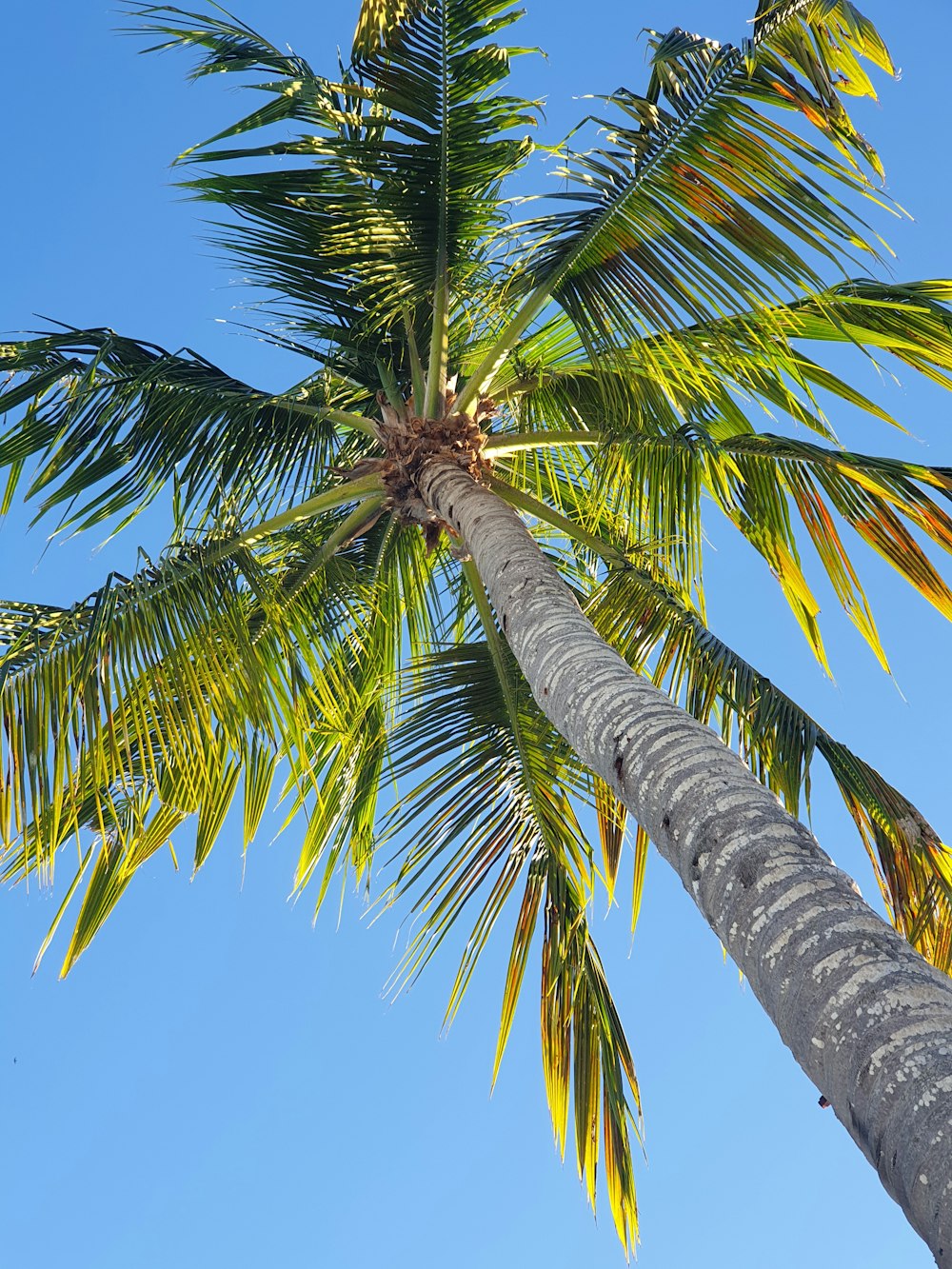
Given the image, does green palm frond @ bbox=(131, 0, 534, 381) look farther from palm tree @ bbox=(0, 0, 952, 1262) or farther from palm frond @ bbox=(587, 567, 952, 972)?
palm frond @ bbox=(587, 567, 952, 972)

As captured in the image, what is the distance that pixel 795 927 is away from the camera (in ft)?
6.52

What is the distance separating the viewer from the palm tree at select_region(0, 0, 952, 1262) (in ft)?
14.4

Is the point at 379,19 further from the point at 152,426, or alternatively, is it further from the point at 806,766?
the point at 806,766

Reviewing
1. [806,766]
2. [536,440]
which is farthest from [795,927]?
[536,440]

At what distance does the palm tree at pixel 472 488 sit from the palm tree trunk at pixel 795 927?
Result: 0.12 m

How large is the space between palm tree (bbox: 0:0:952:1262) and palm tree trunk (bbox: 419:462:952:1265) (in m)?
0.12

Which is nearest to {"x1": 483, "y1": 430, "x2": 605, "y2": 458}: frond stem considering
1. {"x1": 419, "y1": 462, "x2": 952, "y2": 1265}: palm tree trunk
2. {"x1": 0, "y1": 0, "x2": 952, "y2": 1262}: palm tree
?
{"x1": 0, "y1": 0, "x2": 952, "y2": 1262}: palm tree

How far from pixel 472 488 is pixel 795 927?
3.06 metres

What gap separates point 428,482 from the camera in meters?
5.00

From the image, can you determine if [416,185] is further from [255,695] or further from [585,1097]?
[585,1097]

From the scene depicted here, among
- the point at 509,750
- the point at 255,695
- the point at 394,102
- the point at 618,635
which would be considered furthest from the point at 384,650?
the point at 394,102

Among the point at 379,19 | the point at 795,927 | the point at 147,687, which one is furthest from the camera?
the point at 379,19

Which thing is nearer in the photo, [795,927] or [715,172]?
[795,927]

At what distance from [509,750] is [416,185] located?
2.88 metres
